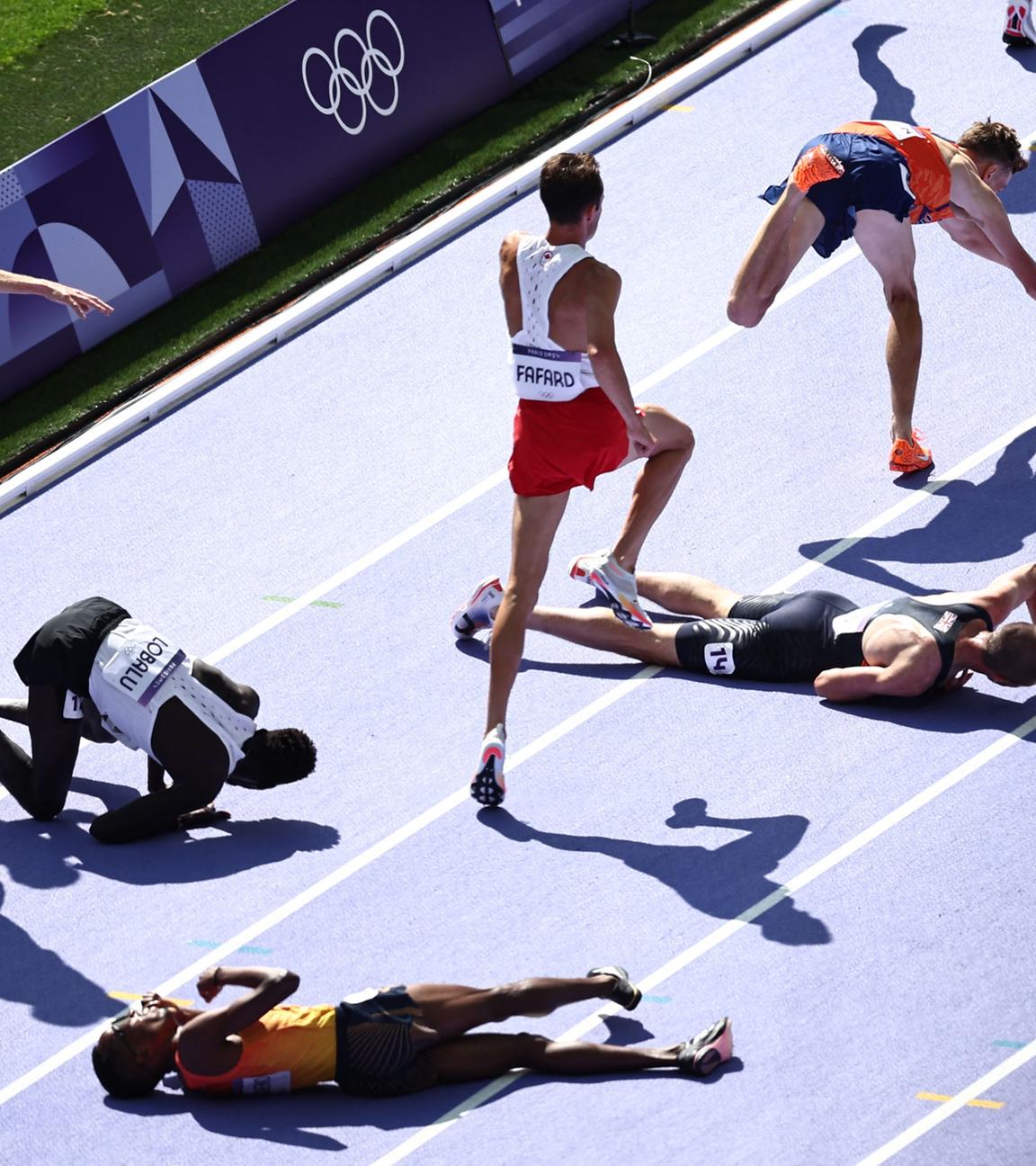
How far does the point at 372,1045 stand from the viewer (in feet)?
21.7

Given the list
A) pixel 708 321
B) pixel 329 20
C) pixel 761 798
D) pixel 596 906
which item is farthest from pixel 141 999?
pixel 329 20

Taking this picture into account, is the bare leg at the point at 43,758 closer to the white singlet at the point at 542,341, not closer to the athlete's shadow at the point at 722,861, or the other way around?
the athlete's shadow at the point at 722,861

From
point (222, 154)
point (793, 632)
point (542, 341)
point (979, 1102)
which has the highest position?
point (222, 154)

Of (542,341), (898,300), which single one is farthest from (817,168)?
(542,341)

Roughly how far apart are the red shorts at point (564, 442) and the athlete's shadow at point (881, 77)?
4.52m

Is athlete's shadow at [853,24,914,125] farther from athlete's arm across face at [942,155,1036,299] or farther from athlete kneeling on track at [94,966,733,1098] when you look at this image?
athlete kneeling on track at [94,966,733,1098]

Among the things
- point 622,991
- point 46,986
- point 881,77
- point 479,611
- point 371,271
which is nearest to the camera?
point 622,991

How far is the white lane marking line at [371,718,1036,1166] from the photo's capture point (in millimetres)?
6371

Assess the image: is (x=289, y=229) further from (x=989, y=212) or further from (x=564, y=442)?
(x=564, y=442)

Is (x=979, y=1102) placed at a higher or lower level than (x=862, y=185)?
lower

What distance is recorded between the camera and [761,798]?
25.3 ft

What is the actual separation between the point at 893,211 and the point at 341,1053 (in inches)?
183

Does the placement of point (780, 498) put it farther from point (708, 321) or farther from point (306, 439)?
point (306, 439)

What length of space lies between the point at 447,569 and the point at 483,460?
90 cm
